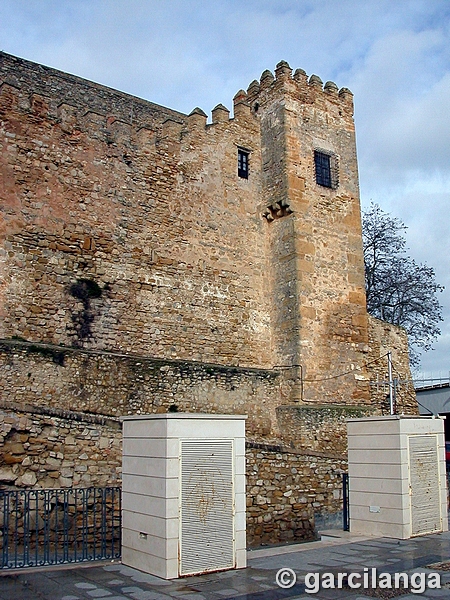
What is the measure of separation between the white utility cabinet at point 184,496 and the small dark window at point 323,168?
471 inches

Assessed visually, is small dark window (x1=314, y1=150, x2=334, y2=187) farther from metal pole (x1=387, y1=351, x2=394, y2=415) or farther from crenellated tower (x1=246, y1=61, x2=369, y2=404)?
metal pole (x1=387, y1=351, x2=394, y2=415)

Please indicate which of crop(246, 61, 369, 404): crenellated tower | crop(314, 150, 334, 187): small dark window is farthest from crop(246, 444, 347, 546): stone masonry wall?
crop(314, 150, 334, 187): small dark window

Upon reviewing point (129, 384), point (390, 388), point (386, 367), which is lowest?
point (390, 388)

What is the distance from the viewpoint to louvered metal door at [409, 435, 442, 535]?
9.74 m

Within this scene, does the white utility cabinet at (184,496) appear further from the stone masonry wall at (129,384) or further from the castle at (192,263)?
the stone masonry wall at (129,384)

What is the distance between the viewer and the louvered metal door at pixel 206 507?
7.35 meters

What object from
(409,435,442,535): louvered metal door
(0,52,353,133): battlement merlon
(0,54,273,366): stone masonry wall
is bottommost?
(409,435,442,535): louvered metal door

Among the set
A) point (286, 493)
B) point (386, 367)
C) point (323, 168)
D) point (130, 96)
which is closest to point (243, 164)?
point (323, 168)

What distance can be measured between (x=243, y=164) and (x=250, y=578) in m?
13.2

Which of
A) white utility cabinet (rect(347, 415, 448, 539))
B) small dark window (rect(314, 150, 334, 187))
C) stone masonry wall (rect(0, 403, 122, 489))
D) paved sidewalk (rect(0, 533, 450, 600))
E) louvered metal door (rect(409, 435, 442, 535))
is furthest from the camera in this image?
small dark window (rect(314, 150, 334, 187))

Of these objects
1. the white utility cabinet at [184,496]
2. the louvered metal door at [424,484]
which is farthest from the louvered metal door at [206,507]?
the louvered metal door at [424,484]

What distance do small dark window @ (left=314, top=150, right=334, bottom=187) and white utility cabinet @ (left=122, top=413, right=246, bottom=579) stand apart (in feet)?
39.3

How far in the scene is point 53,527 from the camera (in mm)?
9539

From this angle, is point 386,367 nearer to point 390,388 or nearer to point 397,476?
point 390,388
